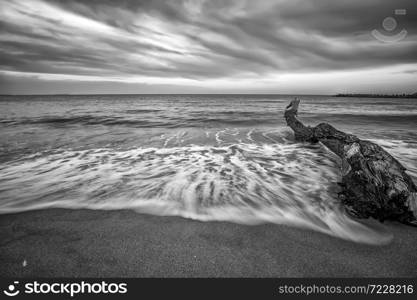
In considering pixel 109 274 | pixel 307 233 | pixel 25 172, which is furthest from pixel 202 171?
pixel 25 172

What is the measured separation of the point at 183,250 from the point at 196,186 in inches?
70.1

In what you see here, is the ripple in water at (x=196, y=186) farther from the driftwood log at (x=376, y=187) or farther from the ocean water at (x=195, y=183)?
the driftwood log at (x=376, y=187)

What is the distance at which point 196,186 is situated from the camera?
13.2ft

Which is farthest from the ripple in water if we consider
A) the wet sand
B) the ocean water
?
the wet sand

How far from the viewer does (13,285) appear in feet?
6.21

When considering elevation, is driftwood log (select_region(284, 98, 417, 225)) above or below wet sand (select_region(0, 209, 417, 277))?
above

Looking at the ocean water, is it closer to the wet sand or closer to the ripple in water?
the ripple in water

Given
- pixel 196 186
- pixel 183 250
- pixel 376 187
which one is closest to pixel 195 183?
pixel 196 186

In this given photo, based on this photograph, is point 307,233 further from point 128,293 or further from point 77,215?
point 77,215

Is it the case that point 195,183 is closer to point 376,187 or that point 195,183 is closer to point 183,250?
point 183,250

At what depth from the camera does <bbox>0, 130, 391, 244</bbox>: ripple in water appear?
3.03 metres

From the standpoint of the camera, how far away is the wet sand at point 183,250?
203 centimetres

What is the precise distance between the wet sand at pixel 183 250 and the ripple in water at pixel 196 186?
23 centimetres

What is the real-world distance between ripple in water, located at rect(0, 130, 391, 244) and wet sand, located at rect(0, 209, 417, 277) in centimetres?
23
